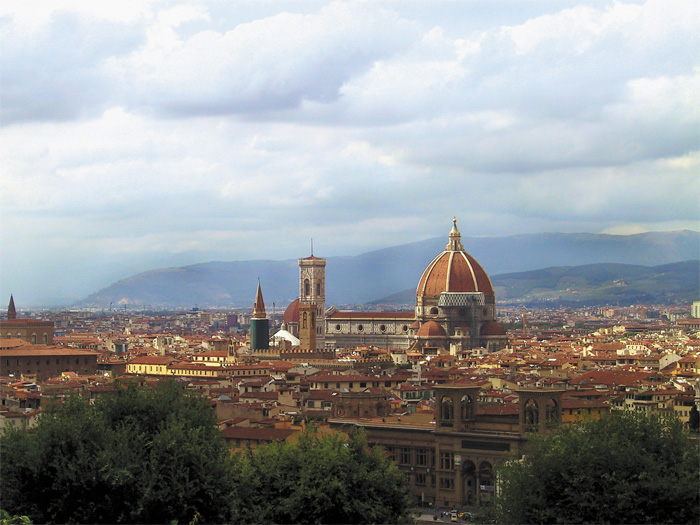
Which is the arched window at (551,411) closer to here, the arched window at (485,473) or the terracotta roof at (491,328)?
the arched window at (485,473)

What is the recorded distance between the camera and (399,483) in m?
36.8

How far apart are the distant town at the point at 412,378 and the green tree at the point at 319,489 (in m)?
8.00

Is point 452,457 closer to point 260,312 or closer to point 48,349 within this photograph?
point 48,349

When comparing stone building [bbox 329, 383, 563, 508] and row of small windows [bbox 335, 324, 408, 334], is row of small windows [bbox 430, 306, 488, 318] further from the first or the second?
stone building [bbox 329, 383, 563, 508]

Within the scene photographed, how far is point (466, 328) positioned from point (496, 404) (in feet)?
233

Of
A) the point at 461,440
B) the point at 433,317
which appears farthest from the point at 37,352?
the point at 433,317

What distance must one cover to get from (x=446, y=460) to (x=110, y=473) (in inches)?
801

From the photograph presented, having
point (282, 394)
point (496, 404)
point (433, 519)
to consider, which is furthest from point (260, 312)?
point (433, 519)

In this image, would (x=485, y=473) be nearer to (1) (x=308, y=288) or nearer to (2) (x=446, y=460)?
(2) (x=446, y=460)

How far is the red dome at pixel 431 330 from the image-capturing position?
123 m

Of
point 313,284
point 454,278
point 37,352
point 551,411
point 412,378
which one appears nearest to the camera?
point 551,411

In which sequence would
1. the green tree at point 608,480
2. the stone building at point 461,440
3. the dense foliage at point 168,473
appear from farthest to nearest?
the stone building at point 461,440, the green tree at point 608,480, the dense foliage at point 168,473

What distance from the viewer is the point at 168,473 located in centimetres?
3175

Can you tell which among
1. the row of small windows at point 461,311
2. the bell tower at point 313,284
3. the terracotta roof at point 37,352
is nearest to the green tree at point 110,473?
the terracotta roof at point 37,352
